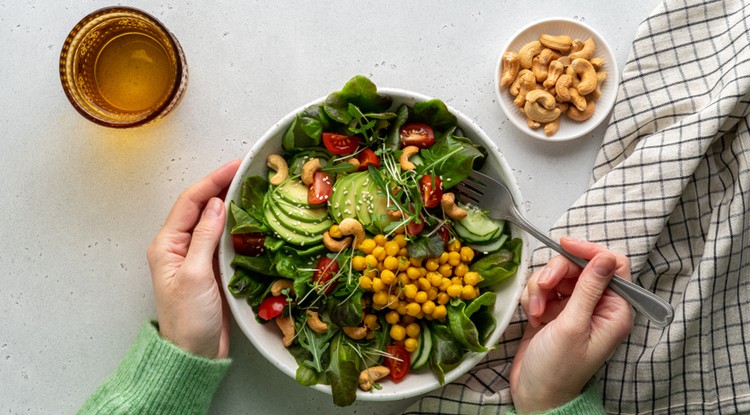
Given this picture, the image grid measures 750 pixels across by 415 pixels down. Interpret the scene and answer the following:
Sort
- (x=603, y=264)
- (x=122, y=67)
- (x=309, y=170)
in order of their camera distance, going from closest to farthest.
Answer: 1. (x=603, y=264)
2. (x=309, y=170)
3. (x=122, y=67)

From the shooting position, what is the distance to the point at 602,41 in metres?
2.15

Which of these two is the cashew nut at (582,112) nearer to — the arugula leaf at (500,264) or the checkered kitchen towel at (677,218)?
the checkered kitchen towel at (677,218)

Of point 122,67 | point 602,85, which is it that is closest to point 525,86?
point 602,85

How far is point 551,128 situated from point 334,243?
30.9 inches

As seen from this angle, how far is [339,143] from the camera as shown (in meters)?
1.95

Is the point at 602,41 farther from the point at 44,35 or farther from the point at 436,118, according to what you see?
the point at 44,35

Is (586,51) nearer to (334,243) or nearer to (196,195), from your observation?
(334,243)

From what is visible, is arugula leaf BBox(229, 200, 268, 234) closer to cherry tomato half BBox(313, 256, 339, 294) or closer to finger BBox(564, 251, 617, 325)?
cherry tomato half BBox(313, 256, 339, 294)

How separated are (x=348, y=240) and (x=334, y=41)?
0.69m

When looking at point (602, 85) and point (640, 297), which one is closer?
point (640, 297)

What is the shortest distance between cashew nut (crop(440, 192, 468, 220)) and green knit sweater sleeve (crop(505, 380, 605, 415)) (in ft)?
2.04

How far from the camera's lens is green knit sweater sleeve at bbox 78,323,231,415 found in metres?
1.95

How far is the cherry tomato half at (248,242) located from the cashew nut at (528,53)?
38.1 inches

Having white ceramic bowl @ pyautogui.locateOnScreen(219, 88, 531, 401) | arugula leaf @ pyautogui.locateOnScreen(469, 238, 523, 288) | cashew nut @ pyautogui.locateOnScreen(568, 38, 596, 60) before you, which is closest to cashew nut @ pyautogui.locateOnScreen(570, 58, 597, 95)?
cashew nut @ pyautogui.locateOnScreen(568, 38, 596, 60)
